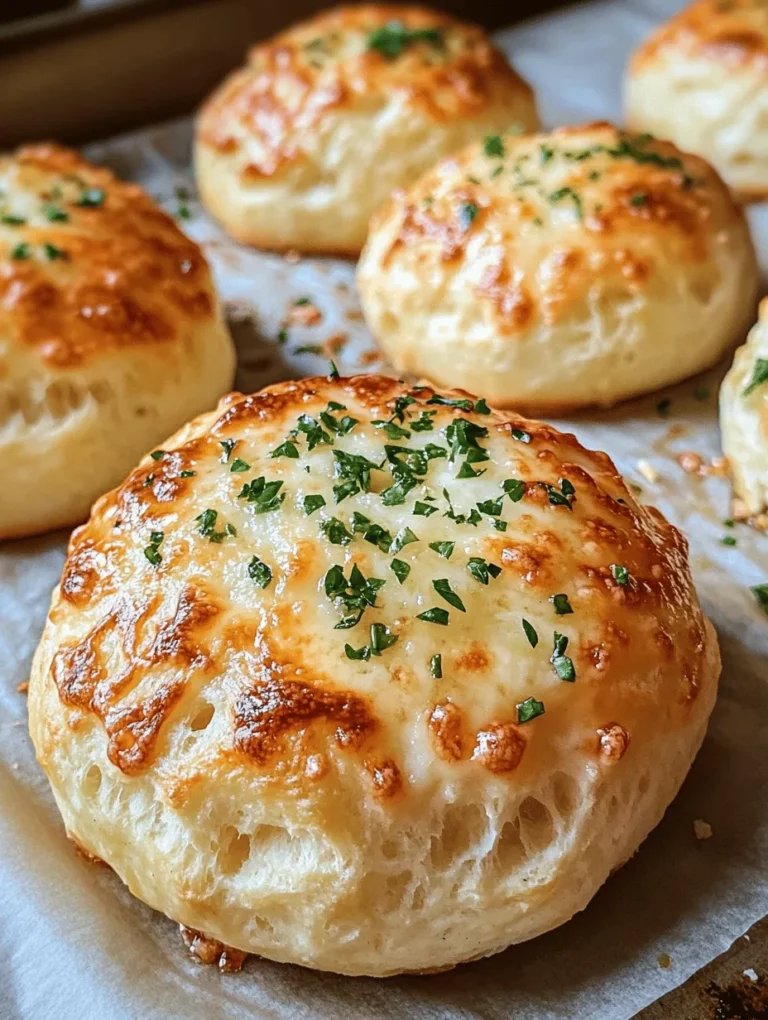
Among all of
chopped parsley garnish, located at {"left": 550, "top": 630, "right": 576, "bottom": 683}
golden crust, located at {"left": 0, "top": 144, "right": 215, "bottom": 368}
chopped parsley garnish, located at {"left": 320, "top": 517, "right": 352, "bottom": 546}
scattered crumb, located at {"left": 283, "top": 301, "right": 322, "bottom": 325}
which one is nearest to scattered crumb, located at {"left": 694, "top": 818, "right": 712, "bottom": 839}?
chopped parsley garnish, located at {"left": 550, "top": 630, "right": 576, "bottom": 683}

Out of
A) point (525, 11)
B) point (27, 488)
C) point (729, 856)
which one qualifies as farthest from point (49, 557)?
point (525, 11)

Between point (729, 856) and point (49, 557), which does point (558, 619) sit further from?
point (49, 557)

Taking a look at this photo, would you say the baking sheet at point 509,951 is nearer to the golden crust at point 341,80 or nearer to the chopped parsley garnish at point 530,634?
the chopped parsley garnish at point 530,634

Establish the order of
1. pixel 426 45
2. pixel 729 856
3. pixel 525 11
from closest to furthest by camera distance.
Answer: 1. pixel 729 856
2. pixel 426 45
3. pixel 525 11

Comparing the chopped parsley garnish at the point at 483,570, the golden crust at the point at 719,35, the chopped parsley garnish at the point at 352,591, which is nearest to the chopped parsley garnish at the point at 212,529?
the chopped parsley garnish at the point at 352,591

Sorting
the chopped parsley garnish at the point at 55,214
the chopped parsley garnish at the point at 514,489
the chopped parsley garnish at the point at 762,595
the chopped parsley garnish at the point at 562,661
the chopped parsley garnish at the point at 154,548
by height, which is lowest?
the chopped parsley garnish at the point at 762,595

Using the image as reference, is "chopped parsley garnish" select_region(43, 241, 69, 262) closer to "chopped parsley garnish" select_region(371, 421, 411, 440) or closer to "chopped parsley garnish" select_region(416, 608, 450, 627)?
"chopped parsley garnish" select_region(371, 421, 411, 440)
